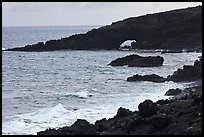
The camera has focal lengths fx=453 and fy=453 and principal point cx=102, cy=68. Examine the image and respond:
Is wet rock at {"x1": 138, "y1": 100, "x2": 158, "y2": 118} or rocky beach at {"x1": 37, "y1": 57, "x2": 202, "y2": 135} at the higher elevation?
wet rock at {"x1": 138, "y1": 100, "x2": 158, "y2": 118}

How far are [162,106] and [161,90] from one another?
34.6ft

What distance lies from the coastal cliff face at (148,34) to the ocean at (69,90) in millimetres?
8455

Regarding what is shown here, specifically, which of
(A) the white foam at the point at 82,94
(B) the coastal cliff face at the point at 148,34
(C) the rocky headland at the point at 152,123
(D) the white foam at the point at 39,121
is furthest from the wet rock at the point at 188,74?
(B) the coastal cliff face at the point at 148,34

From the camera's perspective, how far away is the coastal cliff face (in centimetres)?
6788

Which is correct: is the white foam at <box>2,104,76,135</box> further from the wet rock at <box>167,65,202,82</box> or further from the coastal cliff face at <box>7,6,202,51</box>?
the coastal cliff face at <box>7,6,202,51</box>

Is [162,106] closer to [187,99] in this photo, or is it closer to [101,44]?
[187,99]

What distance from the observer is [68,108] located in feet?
85.9

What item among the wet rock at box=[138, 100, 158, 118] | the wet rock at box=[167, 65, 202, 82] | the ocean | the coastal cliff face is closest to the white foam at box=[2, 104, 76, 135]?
the ocean

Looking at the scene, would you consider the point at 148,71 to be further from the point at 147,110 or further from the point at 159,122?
the point at 159,122

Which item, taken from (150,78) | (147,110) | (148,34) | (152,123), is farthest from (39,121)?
(148,34)

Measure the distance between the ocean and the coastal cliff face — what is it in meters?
8.46

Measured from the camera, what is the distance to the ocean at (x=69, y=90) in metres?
23.1

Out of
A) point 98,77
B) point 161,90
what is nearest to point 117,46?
point 98,77

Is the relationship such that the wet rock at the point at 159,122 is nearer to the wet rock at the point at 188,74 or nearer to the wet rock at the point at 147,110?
the wet rock at the point at 147,110
